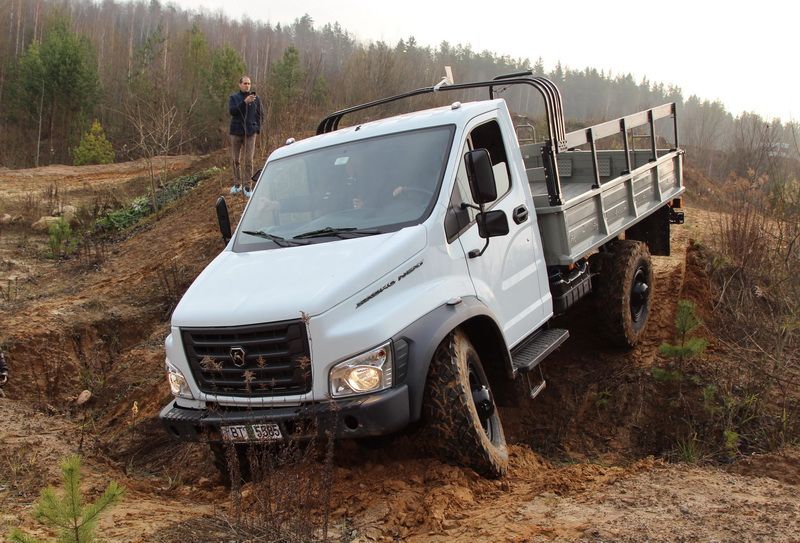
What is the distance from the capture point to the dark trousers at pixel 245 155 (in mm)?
12336

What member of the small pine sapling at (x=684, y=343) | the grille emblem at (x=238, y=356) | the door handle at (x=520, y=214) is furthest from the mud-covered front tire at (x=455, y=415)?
the small pine sapling at (x=684, y=343)

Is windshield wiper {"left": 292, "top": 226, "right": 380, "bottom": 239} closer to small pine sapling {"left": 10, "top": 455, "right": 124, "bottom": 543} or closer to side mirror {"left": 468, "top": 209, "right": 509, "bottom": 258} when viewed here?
side mirror {"left": 468, "top": 209, "right": 509, "bottom": 258}

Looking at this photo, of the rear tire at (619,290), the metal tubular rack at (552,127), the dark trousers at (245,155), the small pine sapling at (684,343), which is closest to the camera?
the metal tubular rack at (552,127)

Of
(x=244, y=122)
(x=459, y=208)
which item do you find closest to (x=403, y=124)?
(x=459, y=208)

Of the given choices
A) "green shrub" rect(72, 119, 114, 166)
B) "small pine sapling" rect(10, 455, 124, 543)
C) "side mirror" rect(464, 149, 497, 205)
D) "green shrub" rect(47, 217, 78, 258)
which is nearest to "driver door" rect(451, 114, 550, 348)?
"side mirror" rect(464, 149, 497, 205)

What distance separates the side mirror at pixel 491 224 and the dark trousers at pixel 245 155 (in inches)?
329

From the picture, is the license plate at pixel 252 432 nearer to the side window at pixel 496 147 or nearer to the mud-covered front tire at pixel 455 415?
the mud-covered front tire at pixel 455 415

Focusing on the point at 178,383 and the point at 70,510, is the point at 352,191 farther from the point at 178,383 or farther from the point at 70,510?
the point at 70,510

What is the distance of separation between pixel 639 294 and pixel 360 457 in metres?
3.96

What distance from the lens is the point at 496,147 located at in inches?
213

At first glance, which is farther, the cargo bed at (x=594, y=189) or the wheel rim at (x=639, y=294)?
the wheel rim at (x=639, y=294)

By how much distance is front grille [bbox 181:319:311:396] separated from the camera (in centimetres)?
383

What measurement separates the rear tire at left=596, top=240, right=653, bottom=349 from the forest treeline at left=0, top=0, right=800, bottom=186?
2327 mm

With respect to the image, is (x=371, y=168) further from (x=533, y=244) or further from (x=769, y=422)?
(x=769, y=422)
